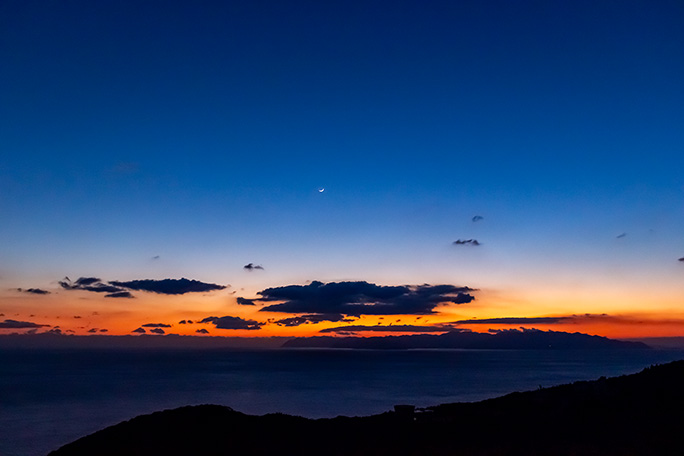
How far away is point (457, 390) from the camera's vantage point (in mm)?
99750

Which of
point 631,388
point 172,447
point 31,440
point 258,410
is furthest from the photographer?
point 258,410

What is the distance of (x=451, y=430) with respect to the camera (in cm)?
2522

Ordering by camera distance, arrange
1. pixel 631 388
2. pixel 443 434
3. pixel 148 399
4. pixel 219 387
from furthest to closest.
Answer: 1. pixel 219 387
2. pixel 148 399
3. pixel 631 388
4. pixel 443 434

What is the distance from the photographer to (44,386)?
105 meters

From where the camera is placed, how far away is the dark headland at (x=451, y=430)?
21391 mm

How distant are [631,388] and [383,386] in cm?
8086

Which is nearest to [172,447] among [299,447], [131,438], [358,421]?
[131,438]

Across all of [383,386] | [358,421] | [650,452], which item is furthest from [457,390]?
[650,452]

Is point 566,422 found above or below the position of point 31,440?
above

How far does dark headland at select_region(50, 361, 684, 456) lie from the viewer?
70.2 ft

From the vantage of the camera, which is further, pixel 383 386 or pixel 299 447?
pixel 383 386

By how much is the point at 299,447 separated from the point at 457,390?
83246 millimetres

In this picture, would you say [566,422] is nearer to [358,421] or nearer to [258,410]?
[358,421]

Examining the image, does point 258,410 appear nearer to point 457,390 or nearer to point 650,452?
point 457,390
